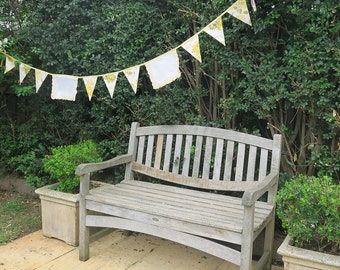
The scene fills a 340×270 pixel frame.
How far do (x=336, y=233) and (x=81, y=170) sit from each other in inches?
75.7

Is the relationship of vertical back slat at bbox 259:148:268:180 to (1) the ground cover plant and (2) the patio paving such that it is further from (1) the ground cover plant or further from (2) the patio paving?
(1) the ground cover plant

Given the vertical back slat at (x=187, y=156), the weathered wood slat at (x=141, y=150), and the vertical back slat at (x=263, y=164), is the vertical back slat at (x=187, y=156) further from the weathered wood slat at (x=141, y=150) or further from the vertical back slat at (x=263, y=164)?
the vertical back slat at (x=263, y=164)

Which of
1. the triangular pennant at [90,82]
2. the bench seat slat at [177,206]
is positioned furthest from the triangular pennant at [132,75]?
the bench seat slat at [177,206]

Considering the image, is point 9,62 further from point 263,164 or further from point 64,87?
point 263,164

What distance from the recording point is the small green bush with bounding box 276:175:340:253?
216cm

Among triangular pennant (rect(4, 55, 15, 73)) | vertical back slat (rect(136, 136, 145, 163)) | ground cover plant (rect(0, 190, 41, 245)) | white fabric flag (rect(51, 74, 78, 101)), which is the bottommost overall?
ground cover plant (rect(0, 190, 41, 245))

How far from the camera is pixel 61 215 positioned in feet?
11.3

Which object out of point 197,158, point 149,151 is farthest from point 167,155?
point 197,158

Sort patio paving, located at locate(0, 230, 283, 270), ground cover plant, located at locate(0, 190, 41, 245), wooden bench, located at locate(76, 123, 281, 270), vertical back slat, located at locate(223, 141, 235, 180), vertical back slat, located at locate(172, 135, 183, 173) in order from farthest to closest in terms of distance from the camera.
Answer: ground cover plant, located at locate(0, 190, 41, 245), vertical back slat, located at locate(172, 135, 183, 173), vertical back slat, located at locate(223, 141, 235, 180), patio paving, located at locate(0, 230, 283, 270), wooden bench, located at locate(76, 123, 281, 270)

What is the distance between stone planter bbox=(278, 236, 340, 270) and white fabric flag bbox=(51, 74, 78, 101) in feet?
7.88

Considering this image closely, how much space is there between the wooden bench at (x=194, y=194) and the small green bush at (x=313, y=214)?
0.22m

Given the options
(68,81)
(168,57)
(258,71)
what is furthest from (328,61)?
(68,81)

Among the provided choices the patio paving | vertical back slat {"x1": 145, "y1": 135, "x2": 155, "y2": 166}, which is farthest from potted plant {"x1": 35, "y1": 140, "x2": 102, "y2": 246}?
vertical back slat {"x1": 145, "y1": 135, "x2": 155, "y2": 166}

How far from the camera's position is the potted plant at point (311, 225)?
2164 mm
